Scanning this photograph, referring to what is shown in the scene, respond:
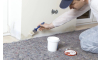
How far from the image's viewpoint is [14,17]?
4.84ft

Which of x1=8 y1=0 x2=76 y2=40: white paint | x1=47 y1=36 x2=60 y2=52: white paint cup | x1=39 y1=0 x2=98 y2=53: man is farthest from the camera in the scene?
x1=8 y1=0 x2=76 y2=40: white paint

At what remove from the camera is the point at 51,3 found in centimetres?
157

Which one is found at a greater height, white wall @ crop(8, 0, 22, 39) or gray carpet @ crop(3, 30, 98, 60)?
white wall @ crop(8, 0, 22, 39)

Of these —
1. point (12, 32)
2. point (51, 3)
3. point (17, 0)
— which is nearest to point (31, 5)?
point (17, 0)

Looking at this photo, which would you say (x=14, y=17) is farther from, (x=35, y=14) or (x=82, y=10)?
(x=82, y=10)

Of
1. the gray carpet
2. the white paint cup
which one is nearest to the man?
the gray carpet

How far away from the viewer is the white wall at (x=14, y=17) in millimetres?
1390

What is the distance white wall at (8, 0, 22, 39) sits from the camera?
1390 mm

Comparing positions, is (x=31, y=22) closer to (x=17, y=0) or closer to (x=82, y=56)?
(x=17, y=0)

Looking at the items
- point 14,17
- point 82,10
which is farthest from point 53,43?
point 14,17

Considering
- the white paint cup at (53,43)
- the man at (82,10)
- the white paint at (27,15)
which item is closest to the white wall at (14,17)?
the white paint at (27,15)

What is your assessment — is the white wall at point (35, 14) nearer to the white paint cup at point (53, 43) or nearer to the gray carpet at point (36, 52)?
the gray carpet at point (36, 52)

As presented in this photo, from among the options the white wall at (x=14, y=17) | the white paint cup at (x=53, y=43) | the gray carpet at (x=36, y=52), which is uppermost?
the white wall at (x=14, y=17)

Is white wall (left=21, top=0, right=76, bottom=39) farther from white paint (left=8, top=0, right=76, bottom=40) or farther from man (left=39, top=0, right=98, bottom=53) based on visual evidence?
man (left=39, top=0, right=98, bottom=53)
